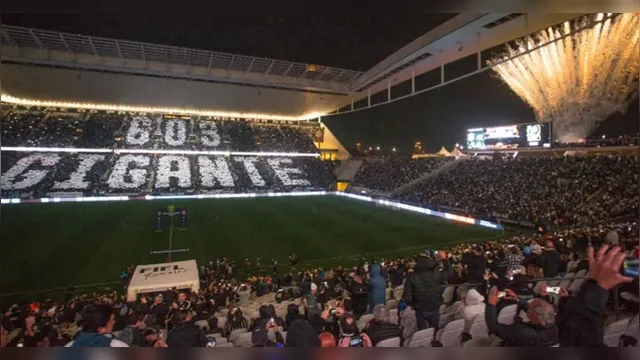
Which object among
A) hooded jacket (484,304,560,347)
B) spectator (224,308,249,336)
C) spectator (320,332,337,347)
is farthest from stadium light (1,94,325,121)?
hooded jacket (484,304,560,347)

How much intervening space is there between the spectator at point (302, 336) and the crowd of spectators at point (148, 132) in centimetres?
4549

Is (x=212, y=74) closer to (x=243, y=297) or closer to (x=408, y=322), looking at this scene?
(x=243, y=297)

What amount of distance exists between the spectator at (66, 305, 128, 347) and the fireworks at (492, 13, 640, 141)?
25.4 metres

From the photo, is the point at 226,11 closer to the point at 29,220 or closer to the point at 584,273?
the point at 584,273

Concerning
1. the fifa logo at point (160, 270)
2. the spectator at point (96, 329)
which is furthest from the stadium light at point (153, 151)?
the spectator at point (96, 329)

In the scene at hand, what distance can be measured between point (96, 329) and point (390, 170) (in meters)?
43.7

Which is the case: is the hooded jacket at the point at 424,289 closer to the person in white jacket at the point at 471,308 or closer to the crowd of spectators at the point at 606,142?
the person in white jacket at the point at 471,308

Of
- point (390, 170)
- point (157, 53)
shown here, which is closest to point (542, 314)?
point (157, 53)

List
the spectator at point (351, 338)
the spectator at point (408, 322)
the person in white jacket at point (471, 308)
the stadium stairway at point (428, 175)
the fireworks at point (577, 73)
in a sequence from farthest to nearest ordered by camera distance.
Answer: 1. the stadium stairway at point (428, 175)
2. the fireworks at point (577, 73)
3. the spectator at point (408, 322)
4. the person in white jacket at point (471, 308)
5. the spectator at point (351, 338)

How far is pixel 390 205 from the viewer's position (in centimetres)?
3422

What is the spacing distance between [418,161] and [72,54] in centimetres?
3683

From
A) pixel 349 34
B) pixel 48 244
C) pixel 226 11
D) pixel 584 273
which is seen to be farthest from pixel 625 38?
pixel 48 244

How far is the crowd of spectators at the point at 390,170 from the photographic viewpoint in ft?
132

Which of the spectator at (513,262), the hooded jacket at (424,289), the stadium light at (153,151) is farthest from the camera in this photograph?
the stadium light at (153,151)
